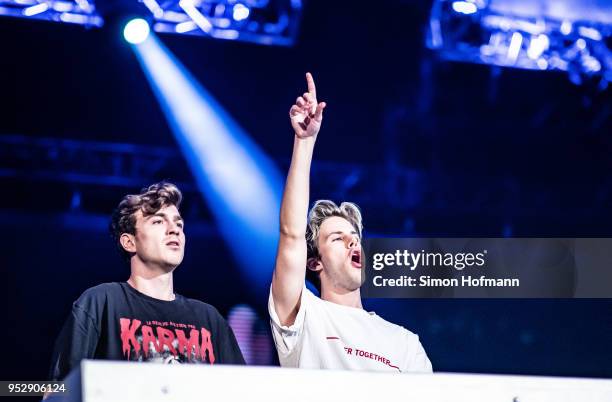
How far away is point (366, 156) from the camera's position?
3.63m

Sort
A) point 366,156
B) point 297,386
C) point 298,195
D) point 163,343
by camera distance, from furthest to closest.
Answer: point 366,156
point 163,343
point 298,195
point 297,386

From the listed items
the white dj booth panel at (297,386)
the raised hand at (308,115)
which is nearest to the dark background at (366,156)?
the raised hand at (308,115)

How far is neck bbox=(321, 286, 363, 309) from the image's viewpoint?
9.89ft

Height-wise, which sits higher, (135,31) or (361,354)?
(135,31)

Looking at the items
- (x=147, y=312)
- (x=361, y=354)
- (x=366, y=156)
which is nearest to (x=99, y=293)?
(x=147, y=312)

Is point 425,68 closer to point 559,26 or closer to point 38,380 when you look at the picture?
point 559,26

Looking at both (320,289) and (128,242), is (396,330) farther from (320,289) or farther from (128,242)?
(128,242)

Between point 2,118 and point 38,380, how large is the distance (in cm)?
97

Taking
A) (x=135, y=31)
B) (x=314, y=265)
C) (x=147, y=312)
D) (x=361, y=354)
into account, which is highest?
(x=135, y=31)

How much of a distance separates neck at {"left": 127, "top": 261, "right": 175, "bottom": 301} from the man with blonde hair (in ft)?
1.37

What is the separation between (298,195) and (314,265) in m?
0.59

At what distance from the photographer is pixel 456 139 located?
12.3ft

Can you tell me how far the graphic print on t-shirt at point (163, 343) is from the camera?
2.70 meters

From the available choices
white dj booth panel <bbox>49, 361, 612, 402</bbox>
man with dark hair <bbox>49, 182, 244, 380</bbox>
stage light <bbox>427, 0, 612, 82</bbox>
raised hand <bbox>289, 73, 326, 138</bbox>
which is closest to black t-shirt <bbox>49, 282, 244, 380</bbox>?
man with dark hair <bbox>49, 182, 244, 380</bbox>
